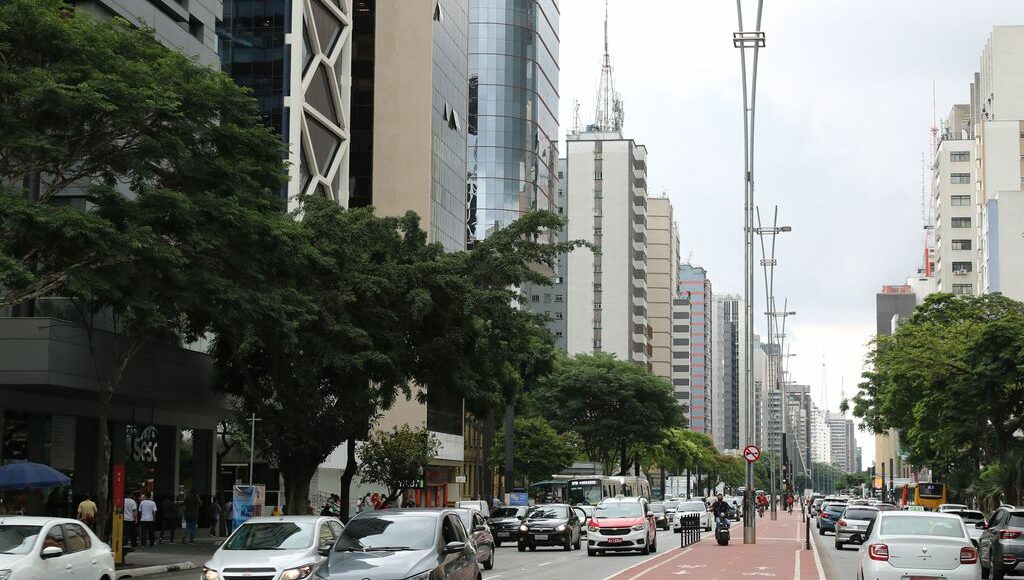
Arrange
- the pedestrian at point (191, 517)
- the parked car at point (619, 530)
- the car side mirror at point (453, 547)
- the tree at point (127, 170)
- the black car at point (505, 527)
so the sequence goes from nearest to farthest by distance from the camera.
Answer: the car side mirror at point (453, 547), the tree at point (127, 170), the parked car at point (619, 530), the pedestrian at point (191, 517), the black car at point (505, 527)

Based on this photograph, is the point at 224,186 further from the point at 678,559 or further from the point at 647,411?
the point at 647,411

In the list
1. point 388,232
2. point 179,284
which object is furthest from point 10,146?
point 388,232

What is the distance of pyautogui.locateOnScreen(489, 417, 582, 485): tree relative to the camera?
8519 cm

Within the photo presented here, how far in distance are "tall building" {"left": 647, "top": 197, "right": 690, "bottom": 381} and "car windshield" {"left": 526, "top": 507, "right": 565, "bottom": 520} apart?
134m

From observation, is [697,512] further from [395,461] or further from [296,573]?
[296,573]

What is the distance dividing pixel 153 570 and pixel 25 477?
441cm

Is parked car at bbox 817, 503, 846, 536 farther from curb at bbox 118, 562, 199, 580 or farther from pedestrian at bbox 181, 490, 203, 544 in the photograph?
curb at bbox 118, 562, 199, 580

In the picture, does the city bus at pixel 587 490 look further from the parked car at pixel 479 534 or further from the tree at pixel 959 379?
the parked car at pixel 479 534

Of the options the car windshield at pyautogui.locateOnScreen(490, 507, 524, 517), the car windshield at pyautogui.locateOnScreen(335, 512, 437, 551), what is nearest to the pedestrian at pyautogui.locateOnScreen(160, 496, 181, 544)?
the car windshield at pyautogui.locateOnScreen(490, 507, 524, 517)

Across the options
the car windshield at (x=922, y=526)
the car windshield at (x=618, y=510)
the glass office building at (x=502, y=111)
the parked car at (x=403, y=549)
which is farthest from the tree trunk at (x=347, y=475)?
the glass office building at (x=502, y=111)

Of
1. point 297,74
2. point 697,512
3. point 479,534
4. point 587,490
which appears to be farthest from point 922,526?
point 297,74

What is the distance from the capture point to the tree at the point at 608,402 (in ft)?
273

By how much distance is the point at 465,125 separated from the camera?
90500 mm

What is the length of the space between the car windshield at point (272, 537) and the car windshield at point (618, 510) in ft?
63.5
